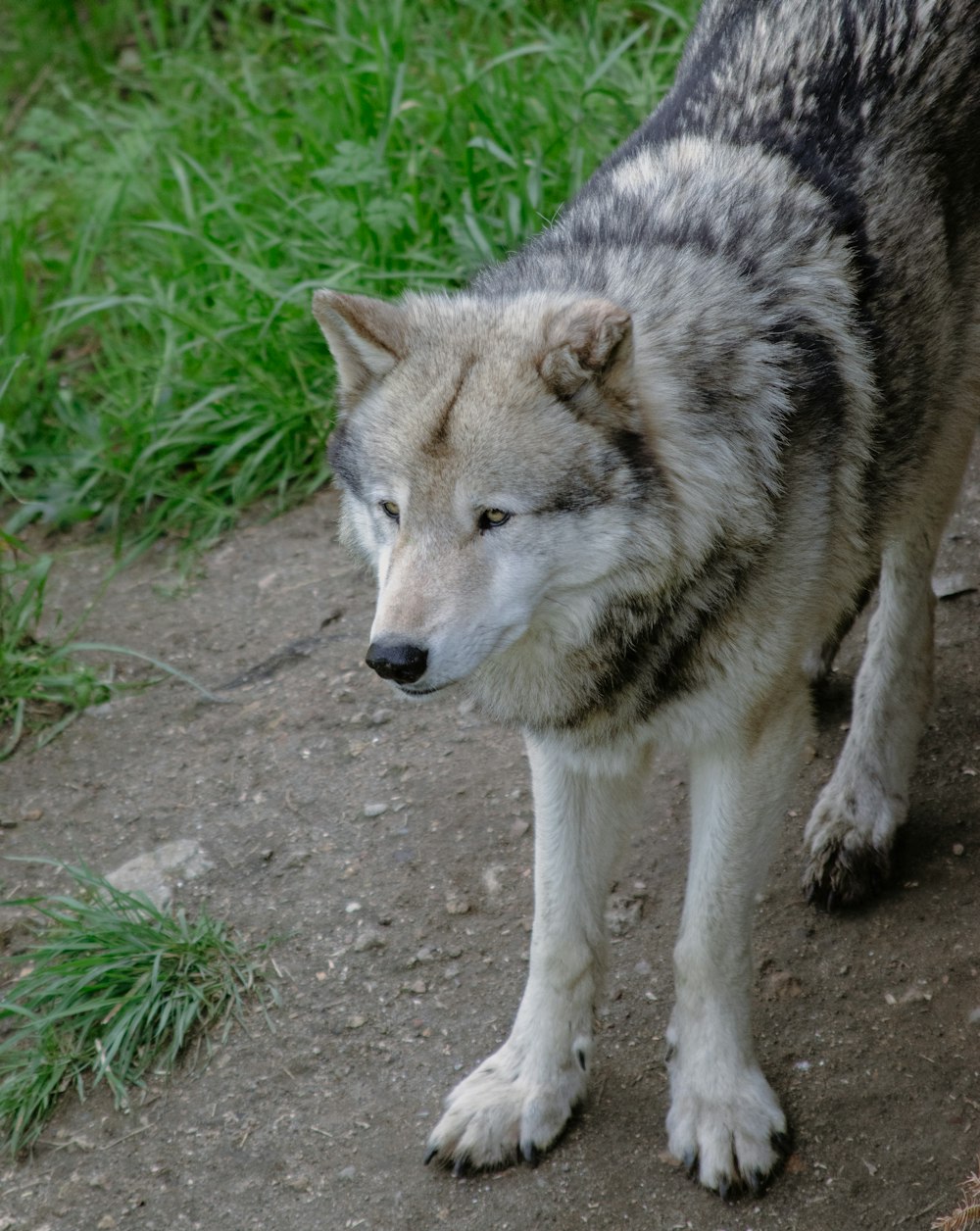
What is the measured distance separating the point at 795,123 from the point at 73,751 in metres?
2.86

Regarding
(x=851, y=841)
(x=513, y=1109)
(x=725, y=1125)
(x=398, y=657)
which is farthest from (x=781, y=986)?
(x=398, y=657)

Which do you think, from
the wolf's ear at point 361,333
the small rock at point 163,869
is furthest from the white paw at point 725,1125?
the wolf's ear at point 361,333

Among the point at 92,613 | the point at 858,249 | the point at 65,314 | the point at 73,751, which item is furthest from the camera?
the point at 65,314

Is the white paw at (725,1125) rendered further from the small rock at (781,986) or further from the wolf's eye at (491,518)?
the wolf's eye at (491,518)

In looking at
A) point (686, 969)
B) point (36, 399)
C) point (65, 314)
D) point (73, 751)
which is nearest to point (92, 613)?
point (73, 751)

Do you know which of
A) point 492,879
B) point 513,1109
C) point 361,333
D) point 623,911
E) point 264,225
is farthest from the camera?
point 264,225

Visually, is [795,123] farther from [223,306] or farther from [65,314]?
[65,314]

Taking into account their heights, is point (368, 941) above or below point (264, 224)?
below

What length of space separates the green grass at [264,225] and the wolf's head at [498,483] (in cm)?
243

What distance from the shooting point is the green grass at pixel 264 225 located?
5.27 meters

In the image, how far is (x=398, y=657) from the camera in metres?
2.41

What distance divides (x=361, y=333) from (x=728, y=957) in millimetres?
1551

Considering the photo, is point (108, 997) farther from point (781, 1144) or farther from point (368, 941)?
point (781, 1144)

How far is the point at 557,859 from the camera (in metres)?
3.09
